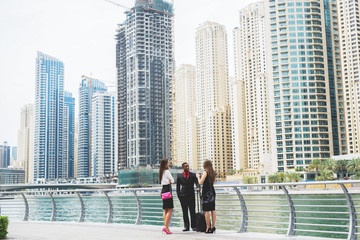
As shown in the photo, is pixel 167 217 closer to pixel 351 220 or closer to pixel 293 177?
pixel 351 220

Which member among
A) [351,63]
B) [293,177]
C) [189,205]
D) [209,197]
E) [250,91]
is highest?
[351,63]

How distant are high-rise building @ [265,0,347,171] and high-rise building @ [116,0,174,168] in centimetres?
5666

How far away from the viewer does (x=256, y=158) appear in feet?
537

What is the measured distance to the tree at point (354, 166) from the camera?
97438 mm

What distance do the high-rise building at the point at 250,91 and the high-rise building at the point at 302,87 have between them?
44.9 m

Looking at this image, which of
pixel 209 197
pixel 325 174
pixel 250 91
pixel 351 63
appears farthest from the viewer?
pixel 250 91

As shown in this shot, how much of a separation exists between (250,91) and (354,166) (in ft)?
269

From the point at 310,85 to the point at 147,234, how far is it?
108 m

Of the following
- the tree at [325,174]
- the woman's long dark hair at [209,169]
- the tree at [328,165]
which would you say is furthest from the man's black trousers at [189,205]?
the tree at [328,165]

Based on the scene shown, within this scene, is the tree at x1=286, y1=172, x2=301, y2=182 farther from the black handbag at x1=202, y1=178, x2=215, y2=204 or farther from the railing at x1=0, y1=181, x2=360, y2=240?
the black handbag at x1=202, y1=178, x2=215, y2=204

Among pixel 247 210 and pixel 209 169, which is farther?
pixel 247 210

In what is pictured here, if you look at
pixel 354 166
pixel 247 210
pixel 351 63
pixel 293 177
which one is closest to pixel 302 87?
pixel 354 166

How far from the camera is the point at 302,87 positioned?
364 ft

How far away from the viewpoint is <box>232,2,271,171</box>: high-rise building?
16375cm
